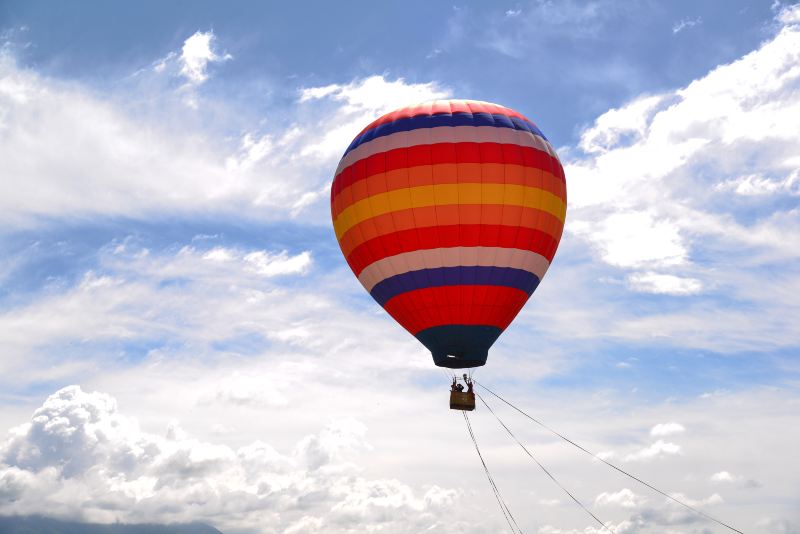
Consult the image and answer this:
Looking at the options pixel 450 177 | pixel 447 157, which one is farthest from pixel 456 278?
pixel 447 157

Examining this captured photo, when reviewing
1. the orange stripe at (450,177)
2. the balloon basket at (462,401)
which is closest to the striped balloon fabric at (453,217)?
the orange stripe at (450,177)

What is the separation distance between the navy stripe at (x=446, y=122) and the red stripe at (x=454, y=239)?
496 cm

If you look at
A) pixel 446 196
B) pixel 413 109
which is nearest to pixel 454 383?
pixel 446 196

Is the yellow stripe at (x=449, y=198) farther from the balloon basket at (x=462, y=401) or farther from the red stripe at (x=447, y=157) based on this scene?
the balloon basket at (x=462, y=401)

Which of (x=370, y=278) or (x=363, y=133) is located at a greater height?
(x=363, y=133)

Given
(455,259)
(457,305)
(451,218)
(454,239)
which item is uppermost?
(451,218)

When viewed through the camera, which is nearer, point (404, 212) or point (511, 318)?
point (404, 212)

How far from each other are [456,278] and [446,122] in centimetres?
736

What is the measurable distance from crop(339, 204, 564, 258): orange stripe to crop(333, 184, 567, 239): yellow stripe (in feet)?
0.65

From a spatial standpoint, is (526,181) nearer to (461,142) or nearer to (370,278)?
(461,142)

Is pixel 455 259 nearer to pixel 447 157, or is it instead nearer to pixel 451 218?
pixel 451 218

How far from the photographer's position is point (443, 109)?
35469 millimetres

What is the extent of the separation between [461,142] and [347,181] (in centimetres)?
607

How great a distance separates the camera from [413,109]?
36.0 meters
